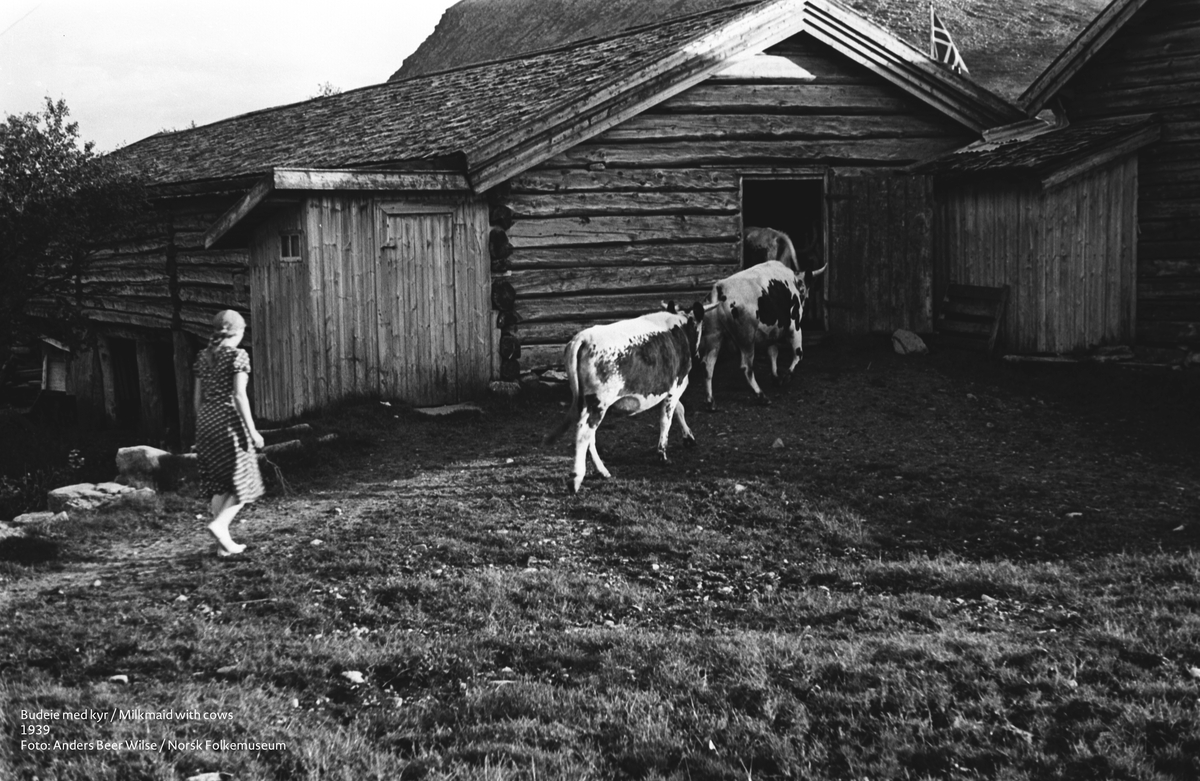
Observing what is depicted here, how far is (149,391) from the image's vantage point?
63.7 ft

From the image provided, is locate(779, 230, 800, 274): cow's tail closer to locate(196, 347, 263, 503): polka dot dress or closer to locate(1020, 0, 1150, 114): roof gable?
locate(1020, 0, 1150, 114): roof gable

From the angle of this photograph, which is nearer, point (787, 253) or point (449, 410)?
point (449, 410)

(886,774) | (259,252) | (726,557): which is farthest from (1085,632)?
(259,252)

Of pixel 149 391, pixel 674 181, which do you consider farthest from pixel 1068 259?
pixel 149 391

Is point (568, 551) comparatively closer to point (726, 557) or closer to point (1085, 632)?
point (726, 557)

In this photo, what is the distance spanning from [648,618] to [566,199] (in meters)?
8.21

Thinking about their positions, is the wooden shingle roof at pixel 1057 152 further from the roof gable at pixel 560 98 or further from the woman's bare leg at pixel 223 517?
the woman's bare leg at pixel 223 517

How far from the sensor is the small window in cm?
1339

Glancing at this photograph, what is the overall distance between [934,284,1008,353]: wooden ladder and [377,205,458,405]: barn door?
20.4 ft

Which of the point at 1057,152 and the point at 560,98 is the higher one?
the point at 560,98

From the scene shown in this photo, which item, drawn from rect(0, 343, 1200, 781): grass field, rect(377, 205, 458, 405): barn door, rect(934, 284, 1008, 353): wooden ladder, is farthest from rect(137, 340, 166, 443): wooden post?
rect(934, 284, 1008, 353): wooden ladder

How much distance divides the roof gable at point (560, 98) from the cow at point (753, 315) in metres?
2.69

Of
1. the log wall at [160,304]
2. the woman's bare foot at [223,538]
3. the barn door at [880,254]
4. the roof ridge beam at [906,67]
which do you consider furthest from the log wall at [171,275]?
the roof ridge beam at [906,67]

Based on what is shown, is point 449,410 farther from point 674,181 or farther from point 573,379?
point 674,181
